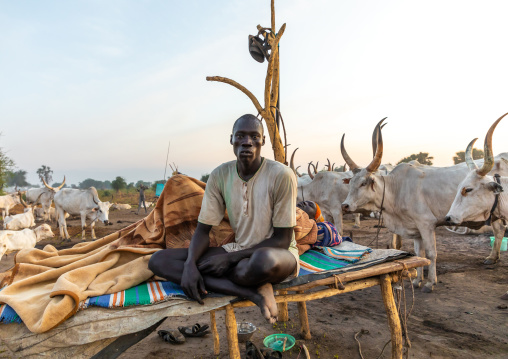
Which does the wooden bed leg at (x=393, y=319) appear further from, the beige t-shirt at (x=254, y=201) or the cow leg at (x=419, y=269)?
the cow leg at (x=419, y=269)

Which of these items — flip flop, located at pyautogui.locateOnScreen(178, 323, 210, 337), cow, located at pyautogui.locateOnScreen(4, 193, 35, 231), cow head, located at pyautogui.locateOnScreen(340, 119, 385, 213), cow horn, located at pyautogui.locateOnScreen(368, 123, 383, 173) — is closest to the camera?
flip flop, located at pyautogui.locateOnScreen(178, 323, 210, 337)

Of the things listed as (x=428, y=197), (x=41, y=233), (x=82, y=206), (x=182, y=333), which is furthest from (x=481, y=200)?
(x=82, y=206)

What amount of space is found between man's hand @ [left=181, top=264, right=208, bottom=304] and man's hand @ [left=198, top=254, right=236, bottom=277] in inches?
2.5

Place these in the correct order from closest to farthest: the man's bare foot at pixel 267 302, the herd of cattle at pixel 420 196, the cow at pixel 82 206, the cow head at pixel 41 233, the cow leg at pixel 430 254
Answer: the man's bare foot at pixel 267 302, the herd of cattle at pixel 420 196, the cow leg at pixel 430 254, the cow head at pixel 41 233, the cow at pixel 82 206

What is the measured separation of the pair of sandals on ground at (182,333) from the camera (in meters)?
3.38

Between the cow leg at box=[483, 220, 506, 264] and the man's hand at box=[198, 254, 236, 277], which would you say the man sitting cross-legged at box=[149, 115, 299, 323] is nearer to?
the man's hand at box=[198, 254, 236, 277]

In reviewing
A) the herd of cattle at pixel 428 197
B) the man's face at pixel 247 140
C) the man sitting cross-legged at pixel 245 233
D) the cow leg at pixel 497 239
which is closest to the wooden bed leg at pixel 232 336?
the man sitting cross-legged at pixel 245 233

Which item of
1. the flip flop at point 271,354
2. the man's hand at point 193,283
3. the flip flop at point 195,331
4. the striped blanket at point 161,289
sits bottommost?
the flip flop at point 195,331

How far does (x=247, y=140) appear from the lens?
242 cm

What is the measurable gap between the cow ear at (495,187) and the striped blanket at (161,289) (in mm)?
2345

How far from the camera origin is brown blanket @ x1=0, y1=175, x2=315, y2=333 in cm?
215

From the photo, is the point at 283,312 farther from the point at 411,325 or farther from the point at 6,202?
the point at 6,202

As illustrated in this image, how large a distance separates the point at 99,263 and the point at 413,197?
4635mm

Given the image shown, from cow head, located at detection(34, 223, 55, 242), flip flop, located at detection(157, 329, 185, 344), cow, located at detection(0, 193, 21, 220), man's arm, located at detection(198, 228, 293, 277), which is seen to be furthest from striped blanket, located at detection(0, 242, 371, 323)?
cow, located at detection(0, 193, 21, 220)
